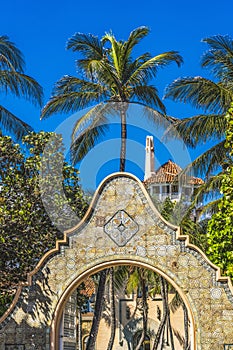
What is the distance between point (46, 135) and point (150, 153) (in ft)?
88.1

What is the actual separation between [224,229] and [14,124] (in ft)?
23.0

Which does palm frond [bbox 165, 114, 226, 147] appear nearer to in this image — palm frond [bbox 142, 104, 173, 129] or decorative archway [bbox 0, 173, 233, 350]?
palm frond [bbox 142, 104, 173, 129]

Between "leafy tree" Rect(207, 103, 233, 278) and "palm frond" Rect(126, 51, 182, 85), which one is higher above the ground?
"palm frond" Rect(126, 51, 182, 85)

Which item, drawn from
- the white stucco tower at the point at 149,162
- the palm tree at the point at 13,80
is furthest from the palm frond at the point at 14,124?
the white stucco tower at the point at 149,162

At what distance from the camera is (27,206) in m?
Result: 18.0

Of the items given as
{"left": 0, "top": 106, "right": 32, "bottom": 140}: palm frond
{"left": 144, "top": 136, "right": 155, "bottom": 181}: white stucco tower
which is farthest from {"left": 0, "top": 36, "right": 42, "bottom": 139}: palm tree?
{"left": 144, "top": 136, "right": 155, "bottom": 181}: white stucco tower

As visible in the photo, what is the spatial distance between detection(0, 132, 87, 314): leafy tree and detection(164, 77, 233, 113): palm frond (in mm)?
3869

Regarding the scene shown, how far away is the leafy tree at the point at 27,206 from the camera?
1738 centimetres

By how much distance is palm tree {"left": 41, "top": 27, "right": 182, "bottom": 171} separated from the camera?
19.2 metres

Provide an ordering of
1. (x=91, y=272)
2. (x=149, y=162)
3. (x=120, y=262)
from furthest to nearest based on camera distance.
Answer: (x=149, y=162) → (x=91, y=272) → (x=120, y=262)

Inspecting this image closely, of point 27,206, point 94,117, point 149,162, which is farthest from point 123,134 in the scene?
point 149,162

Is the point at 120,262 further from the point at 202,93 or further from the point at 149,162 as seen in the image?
the point at 149,162

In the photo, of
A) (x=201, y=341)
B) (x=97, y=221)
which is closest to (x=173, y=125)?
(x=97, y=221)

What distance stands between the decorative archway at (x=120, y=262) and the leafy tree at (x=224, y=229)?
2.47 meters
